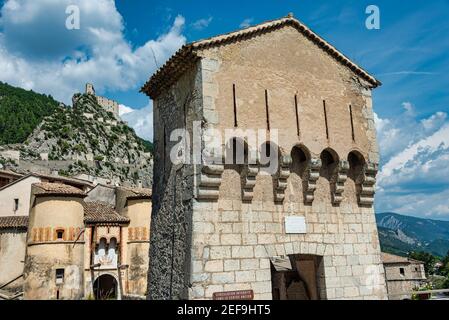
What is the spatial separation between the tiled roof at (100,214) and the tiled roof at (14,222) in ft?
15.4

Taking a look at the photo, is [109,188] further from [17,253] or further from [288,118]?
[288,118]

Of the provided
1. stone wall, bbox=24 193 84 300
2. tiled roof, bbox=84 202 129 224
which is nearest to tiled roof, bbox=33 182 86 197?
stone wall, bbox=24 193 84 300

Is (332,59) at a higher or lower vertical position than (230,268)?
higher

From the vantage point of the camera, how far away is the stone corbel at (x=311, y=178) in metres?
11.9

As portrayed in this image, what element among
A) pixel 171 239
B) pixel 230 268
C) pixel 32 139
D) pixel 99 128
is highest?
pixel 99 128

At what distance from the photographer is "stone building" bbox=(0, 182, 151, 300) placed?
2927 cm

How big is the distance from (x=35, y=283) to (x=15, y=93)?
111 m

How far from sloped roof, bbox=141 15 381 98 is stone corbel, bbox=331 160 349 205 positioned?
3475 millimetres

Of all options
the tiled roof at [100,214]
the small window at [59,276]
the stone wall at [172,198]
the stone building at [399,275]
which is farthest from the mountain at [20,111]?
the stone wall at [172,198]

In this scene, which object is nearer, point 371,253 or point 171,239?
point 171,239

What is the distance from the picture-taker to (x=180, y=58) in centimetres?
1163
